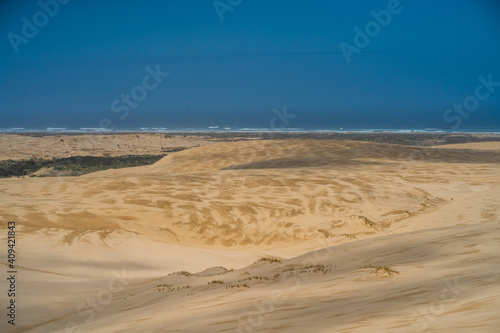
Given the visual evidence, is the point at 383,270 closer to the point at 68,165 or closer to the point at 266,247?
the point at 266,247

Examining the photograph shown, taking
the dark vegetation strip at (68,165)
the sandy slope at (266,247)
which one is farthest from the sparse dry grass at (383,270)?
the dark vegetation strip at (68,165)

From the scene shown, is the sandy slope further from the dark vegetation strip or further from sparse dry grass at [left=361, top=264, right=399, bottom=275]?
the dark vegetation strip

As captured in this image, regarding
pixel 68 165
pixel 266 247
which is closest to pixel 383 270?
pixel 266 247

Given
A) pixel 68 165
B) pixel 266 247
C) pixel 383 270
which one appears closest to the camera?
pixel 383 270

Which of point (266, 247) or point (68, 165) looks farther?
point (68, 165)

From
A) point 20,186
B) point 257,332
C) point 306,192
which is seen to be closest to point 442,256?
point 257,332

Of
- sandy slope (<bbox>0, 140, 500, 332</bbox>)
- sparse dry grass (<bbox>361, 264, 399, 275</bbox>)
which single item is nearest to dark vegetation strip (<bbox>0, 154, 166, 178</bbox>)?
sandy slope (<bbox>0, 140, 500, 332</bbox>)

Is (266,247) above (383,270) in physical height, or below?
above

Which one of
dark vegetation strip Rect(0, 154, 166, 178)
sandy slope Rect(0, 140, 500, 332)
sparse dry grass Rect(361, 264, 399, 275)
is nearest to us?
sandy slope Rect(0, 140, 500, 332)

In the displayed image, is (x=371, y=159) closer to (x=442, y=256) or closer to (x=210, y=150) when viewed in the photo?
(x=210, y=150)
